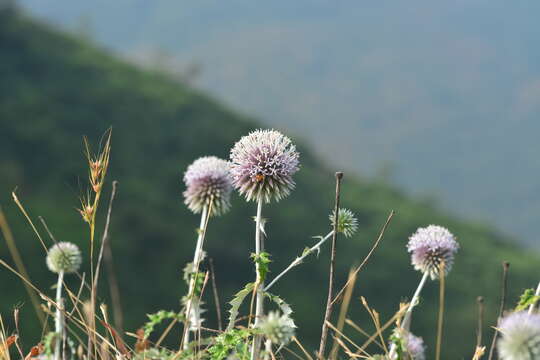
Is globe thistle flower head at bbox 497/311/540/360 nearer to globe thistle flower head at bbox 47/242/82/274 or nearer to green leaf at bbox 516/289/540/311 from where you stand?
green leaf at bbox 516/289/540/311

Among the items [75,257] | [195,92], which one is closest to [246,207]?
[195,92]

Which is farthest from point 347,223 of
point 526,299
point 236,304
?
point 526,299

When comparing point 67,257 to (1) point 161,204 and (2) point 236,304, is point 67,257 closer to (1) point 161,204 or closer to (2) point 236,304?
(2) point 236,304

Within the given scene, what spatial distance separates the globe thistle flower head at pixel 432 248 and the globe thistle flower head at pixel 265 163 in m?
0.68

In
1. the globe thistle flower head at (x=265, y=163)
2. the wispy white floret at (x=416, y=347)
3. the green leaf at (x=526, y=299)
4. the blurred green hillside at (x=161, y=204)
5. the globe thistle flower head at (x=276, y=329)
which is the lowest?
the globe thistle flower head at (x=276, y=329)

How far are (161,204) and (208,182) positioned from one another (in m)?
67.4

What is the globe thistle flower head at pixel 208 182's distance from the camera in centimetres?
405

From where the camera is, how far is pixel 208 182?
4.12 m

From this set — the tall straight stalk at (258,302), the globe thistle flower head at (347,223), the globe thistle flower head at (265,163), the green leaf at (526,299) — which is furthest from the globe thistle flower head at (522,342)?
the globe thistle flower head at (265,163)

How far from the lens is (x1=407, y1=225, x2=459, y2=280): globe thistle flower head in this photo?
335cm

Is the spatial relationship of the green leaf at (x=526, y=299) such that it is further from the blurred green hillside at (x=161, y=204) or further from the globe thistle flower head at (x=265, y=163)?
the blurred green hillside at (x=161, y=204)

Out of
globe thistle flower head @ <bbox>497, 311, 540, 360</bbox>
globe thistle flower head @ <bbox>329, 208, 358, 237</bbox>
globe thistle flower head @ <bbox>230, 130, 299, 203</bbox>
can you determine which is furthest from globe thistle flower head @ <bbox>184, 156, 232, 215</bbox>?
globe thistle flower head @ <bbox>497, 311, 540, 360</bbox>

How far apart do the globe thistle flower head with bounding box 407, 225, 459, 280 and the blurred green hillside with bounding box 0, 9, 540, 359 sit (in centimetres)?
4740

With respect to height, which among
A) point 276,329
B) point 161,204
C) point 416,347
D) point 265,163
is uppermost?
point 161,204
